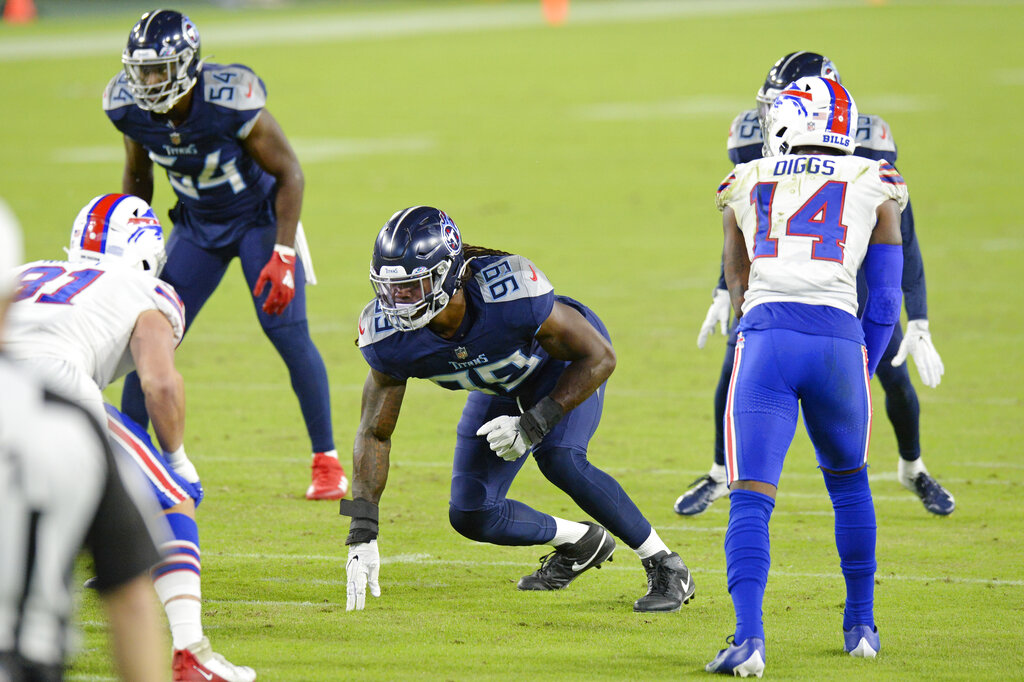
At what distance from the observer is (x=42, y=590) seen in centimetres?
222

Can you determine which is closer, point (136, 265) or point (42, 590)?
point (42, 590)

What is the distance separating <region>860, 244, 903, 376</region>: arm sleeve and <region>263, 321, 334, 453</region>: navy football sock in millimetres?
2509

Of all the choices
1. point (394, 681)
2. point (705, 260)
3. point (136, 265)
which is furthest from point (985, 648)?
point (705, 260)

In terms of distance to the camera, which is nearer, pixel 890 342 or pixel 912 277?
pixel 912 277

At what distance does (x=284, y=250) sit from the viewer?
594 cm

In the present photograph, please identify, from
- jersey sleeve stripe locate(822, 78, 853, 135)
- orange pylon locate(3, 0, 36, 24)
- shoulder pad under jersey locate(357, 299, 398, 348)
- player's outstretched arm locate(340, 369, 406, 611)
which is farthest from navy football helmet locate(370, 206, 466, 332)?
orange pylon locate(3, 0, 36, 24)

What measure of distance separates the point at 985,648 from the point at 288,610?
7.26 ft

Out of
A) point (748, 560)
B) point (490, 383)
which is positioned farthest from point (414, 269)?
point (748, 560)

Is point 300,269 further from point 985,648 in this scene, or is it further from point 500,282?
point 985,648

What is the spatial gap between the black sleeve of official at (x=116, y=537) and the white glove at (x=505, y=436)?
220cm

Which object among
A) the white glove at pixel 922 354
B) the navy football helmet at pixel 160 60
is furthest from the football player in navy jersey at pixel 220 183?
the white glove at pixel 922 354

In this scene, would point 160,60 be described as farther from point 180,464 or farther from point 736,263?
point 736,263

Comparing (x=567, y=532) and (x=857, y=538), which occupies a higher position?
(x=857, y=538)

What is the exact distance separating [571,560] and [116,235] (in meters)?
1.90
